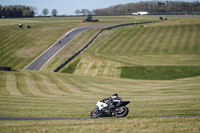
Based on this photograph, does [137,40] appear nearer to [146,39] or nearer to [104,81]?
[146,39]

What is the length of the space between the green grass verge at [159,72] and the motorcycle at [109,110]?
37344 millimetres

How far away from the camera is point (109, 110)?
20.5m

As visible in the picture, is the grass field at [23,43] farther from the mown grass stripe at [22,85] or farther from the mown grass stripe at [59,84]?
the mown grass stripe at [59,84]

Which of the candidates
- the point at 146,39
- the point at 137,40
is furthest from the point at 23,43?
the point at 146,39

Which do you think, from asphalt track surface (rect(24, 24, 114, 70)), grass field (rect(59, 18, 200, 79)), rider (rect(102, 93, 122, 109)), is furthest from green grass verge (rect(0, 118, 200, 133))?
asphalt track surface (rect(24, 24, 114, 70))

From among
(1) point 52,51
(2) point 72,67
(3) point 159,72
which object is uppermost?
(1) point 52,51

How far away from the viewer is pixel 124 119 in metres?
19.0

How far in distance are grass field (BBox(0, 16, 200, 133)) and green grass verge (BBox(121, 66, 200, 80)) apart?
16.5 inches

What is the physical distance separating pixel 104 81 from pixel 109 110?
91.3 ft

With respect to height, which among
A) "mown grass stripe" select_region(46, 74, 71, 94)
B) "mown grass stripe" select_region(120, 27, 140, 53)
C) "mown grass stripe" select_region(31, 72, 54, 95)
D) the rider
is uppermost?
the rider

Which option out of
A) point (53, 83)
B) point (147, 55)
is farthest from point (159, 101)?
point (147, 55)

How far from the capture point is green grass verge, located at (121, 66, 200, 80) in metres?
57.2

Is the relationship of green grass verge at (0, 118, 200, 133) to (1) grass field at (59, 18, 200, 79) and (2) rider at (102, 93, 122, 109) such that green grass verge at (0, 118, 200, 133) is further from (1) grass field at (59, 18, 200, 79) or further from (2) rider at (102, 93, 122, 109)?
(1) grass field at (59, 18, 200, 79)

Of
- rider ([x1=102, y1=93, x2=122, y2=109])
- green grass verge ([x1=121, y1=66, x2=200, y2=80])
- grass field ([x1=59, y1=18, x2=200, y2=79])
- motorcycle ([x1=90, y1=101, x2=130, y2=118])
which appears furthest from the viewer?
grass field ([x1=59, y1=18, x2=200, y2=79])
